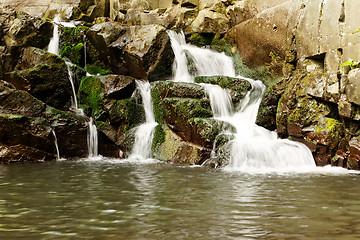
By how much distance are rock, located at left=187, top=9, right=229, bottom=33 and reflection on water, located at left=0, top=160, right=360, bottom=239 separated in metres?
8.98

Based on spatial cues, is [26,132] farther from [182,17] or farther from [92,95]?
[182,17]

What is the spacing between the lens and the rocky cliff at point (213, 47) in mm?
9133

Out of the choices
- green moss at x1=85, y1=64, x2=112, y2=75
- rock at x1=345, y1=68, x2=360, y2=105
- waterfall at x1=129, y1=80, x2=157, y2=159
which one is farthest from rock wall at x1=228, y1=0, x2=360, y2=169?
green moss at x1=85, y1=64, x2=112, y2=75

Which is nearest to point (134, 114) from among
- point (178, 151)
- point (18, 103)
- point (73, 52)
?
point (178, 151)

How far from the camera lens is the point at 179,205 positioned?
4.95 m

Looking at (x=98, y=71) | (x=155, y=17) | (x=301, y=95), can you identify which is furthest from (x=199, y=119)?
(x=155, y=17)

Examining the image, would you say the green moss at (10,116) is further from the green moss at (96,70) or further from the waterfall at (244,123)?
the waterfall at (244,123)

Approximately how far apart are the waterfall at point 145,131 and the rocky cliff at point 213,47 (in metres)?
0.28

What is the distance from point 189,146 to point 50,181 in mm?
4096

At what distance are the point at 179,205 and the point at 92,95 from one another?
320 inches

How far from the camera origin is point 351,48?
28.6 ft

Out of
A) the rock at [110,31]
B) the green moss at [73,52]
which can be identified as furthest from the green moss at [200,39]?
the green moss at [73,52]

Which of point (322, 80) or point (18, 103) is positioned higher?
point (322, 80)

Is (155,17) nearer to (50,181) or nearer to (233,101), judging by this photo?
(233,101)
